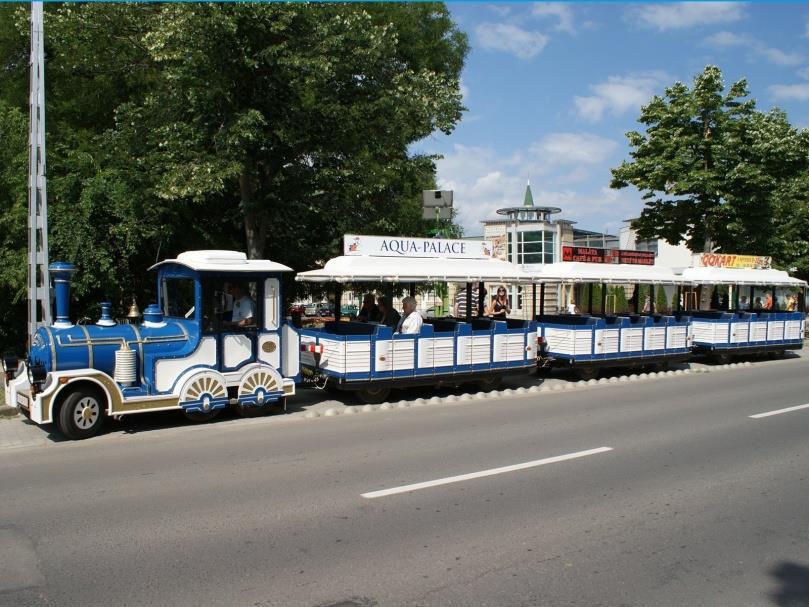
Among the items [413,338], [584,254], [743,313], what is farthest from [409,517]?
[743,313]

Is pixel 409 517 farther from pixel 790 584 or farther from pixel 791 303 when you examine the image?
pixel 791 303

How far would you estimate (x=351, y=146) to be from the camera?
16875 millimetres

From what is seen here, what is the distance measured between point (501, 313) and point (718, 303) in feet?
30.3

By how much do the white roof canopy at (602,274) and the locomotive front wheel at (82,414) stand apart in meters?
8.76

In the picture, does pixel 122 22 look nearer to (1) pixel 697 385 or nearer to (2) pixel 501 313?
(2) pixel 501 313

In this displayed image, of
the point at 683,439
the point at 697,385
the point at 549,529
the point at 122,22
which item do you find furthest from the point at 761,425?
the point at 122,22

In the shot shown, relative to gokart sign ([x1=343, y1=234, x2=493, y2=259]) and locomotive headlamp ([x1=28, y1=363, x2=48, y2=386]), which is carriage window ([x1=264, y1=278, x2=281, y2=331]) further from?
locomotive headlamp ([x1=28, y1=363, x2=48, y2=386])

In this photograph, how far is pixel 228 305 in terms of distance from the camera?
32.7ft

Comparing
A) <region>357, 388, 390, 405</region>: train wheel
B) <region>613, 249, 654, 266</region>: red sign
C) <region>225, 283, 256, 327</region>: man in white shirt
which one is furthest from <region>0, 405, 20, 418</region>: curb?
<region>613, 249, 654, 266</region>: red sign

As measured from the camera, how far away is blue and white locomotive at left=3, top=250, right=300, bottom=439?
8.70m

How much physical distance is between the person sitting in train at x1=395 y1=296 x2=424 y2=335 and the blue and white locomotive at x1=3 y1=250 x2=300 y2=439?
2309 mm

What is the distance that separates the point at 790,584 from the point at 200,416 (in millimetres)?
7458

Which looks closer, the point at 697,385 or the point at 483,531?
the point at 483,531

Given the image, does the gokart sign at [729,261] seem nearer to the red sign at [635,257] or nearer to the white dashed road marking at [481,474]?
the red sign at [635,257]
